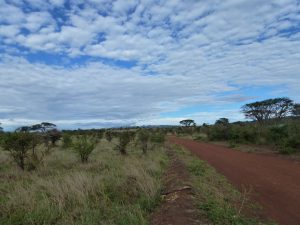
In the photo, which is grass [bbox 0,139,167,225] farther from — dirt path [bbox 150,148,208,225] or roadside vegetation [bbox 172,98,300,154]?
roadside vegetation [bbox 172,98,300,154]

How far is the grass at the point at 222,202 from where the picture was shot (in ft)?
19.8

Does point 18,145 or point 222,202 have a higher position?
point 18,145

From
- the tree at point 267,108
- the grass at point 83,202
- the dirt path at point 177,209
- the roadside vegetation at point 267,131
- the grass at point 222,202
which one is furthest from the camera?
the tree at point 267,108

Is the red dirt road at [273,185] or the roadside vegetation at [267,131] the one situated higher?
the roadside vegetation at [267,131]

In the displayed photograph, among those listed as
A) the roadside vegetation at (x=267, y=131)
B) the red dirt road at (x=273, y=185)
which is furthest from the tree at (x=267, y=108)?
the red dirt road at (x=273, y=185)

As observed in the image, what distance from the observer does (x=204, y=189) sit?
847 centimetres

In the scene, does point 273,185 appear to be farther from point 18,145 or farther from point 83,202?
point 18,145

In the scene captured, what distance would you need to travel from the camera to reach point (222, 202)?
7.08 metres

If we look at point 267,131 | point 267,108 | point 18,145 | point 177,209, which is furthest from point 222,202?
point 267,108

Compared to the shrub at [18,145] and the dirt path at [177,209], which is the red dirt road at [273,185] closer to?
the dirt path at [177,209]

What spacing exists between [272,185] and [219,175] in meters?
2.26

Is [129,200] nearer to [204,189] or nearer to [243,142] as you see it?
[204,189]

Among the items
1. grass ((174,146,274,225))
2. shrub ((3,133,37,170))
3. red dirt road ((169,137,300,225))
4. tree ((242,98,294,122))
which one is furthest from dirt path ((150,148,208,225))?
tree ((242,98,294,122))

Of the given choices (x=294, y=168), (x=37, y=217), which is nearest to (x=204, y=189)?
(x=37, y=217)
